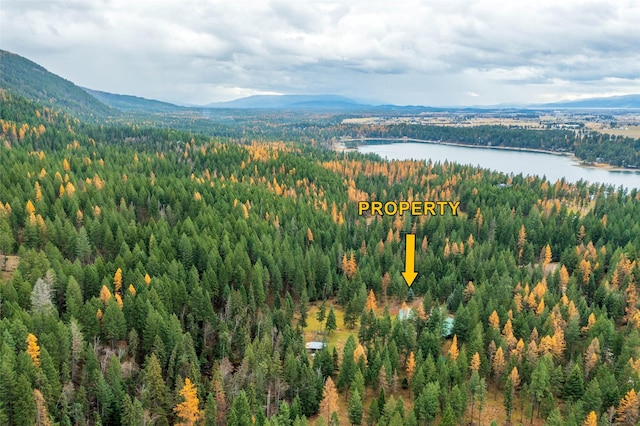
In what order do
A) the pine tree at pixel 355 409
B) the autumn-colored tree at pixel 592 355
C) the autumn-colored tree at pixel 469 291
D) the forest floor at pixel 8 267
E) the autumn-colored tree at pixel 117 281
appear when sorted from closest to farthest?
1. the pine tree at pixel 355 409
2. the autumn-colored tree at pixel 592 355
3. the autumn-colored tree at pixel 117 281
4. the forest floor at pixel 8 267
5. the autumn-colored tree at pixel 469 291

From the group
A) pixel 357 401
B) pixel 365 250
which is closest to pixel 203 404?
pixel 357 401

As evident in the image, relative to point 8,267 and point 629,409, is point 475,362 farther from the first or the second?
point 8,267

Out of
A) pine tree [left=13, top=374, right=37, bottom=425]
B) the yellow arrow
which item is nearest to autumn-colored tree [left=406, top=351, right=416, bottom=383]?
the yellow arrow

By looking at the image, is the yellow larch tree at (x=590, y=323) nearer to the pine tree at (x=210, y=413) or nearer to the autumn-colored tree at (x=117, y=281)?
the pine tree at (x=210, y=413)

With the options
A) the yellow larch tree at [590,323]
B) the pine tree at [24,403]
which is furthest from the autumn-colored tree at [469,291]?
the pine tree at [24,403]

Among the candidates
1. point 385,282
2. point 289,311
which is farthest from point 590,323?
point 289,311

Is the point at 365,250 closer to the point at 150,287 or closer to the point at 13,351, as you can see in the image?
the point at 150,287
